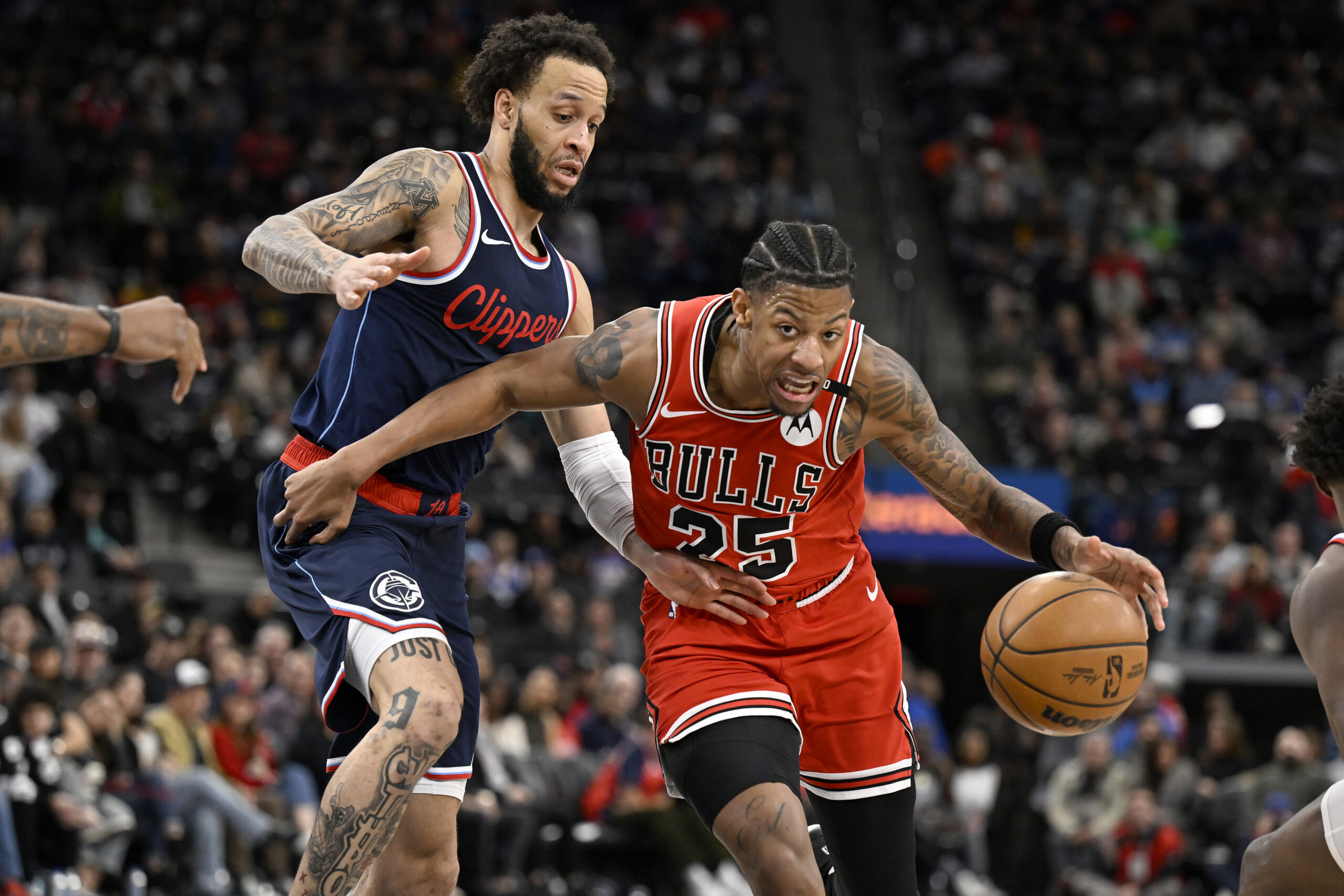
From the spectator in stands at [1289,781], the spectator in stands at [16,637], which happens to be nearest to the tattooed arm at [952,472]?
the spectator in stands at [16,637]

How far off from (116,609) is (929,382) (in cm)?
867

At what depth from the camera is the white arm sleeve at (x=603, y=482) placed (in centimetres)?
498

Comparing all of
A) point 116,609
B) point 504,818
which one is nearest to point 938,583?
point 504,818

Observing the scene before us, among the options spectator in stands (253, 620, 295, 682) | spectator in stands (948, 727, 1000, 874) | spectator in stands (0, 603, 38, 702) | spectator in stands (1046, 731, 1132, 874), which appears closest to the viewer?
spectator in stands (0, 603, 38, 702)

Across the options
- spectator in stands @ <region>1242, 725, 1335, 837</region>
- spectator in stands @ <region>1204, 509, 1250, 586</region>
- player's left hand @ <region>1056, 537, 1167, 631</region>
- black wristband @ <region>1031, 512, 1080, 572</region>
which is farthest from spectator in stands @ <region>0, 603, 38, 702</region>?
spectator in stands @ <region>1204, 509, 1250, 586</region>

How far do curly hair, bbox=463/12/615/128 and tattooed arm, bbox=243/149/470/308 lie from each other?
35cm

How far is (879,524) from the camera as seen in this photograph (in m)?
14.3

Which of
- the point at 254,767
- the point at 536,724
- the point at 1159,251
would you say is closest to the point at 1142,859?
the point at 536,724

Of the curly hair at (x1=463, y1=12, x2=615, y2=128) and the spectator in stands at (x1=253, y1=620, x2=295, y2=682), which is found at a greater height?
the curly hair at (x1=463, y1=12, x2=615, y2=128)

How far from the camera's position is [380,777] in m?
3.95

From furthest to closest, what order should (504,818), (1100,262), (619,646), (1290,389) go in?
(1100,262), (1290,389), (619,646), (504,818)

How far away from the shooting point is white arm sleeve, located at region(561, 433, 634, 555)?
4.98 m

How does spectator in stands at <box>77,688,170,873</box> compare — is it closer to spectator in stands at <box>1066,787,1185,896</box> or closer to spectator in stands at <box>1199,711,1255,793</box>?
spectator in stands at <box>1066,787,1185,896</box>

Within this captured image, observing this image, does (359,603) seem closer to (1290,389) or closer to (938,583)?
(938,583)
